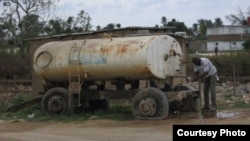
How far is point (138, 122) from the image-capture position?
14156 millimetres

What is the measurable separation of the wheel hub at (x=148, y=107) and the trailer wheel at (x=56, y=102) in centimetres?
274

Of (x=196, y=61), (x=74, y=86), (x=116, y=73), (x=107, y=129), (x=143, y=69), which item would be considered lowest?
(x=107, y=129)

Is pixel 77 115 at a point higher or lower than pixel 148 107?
lower

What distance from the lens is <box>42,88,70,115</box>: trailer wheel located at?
16312 millimetres

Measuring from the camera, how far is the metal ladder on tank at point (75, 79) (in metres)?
15.9

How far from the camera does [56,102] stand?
1638cm

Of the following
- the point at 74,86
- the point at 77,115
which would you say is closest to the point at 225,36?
the point at 77,115

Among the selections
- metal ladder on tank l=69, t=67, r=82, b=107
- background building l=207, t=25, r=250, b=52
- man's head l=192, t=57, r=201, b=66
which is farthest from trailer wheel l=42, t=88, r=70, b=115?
background building l=207, t=25, r=250, b=52

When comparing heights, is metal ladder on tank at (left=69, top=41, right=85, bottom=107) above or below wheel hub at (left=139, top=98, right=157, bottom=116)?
above

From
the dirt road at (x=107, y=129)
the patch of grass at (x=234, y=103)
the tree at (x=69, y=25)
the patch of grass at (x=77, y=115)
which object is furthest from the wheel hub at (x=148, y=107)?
the tree at (x=69, y=25)

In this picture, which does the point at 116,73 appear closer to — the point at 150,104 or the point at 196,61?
the point at 150,104

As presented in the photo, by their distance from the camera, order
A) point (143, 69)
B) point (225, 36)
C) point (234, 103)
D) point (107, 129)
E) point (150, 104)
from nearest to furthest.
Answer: point (107, 129)
point (150, 104)
point (143, 69)
point (234, 103)
point (225, 36)

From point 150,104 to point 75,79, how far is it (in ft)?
9.40

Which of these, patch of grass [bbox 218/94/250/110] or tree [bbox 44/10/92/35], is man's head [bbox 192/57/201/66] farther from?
tree [bbox 44/10/92/35]
